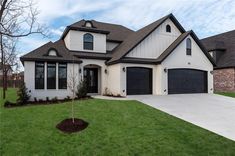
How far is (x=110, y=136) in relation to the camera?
8.13 metres

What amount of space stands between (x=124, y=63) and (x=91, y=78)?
157 inches

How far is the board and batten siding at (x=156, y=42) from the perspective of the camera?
18.9 metres

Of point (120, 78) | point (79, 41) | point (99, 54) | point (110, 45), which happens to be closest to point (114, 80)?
point (120, 78)

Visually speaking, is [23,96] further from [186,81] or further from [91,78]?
[186,81]

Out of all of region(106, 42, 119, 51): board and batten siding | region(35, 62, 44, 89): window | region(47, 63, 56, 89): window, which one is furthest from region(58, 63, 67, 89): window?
region(106, 42, 119, 51): board and batten siding

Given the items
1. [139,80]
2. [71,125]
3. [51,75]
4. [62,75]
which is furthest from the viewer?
[139,80]

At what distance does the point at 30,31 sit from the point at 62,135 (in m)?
7.43

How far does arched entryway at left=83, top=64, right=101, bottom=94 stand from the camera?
20.1 metres

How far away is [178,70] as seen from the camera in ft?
65.3

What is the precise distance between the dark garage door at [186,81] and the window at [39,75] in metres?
10.3

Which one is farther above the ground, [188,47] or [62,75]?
[188,47]

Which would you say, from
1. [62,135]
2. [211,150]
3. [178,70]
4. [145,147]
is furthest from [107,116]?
[178,70]

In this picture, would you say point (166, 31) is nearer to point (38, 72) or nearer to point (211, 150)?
point (38, 72)

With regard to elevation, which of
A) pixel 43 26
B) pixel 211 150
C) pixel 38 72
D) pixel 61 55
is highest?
pixel 43 26
